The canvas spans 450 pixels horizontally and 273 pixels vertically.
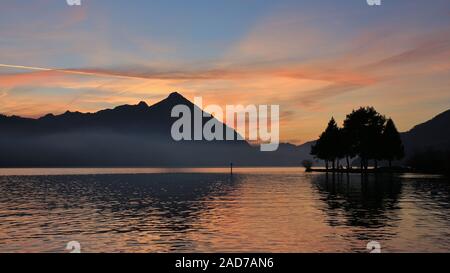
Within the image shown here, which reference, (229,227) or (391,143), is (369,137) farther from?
(229,227)

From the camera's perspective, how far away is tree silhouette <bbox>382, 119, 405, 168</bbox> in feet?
486

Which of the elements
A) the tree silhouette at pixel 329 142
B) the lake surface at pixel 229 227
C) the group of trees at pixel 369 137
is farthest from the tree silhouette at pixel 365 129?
the lake surface at pixel 229 227

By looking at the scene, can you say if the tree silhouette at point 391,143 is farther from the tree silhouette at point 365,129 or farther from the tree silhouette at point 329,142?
the tree silhouette at point 329,142

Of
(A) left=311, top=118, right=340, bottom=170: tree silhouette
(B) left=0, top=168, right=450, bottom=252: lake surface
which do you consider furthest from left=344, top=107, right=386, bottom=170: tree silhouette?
(B) left=0, top=168, right=450, bottom=252: lake surface

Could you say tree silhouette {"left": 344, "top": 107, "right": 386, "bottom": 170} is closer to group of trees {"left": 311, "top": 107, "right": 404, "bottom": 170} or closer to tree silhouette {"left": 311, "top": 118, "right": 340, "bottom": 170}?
group of trees {"left": 311, "top": 107, "right": 404, "bottom": 170}

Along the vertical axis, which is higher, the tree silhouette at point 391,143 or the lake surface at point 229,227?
the tree silhouette at point 391,143

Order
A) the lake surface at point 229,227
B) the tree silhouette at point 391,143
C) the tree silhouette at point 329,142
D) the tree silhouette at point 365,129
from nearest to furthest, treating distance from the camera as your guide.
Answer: the lake surface at point 229,227
the tree silhouette at point 365,129
the tree silhouette at point 391,143
the tree silhouette at point 329,142

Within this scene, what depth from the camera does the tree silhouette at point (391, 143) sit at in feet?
486
